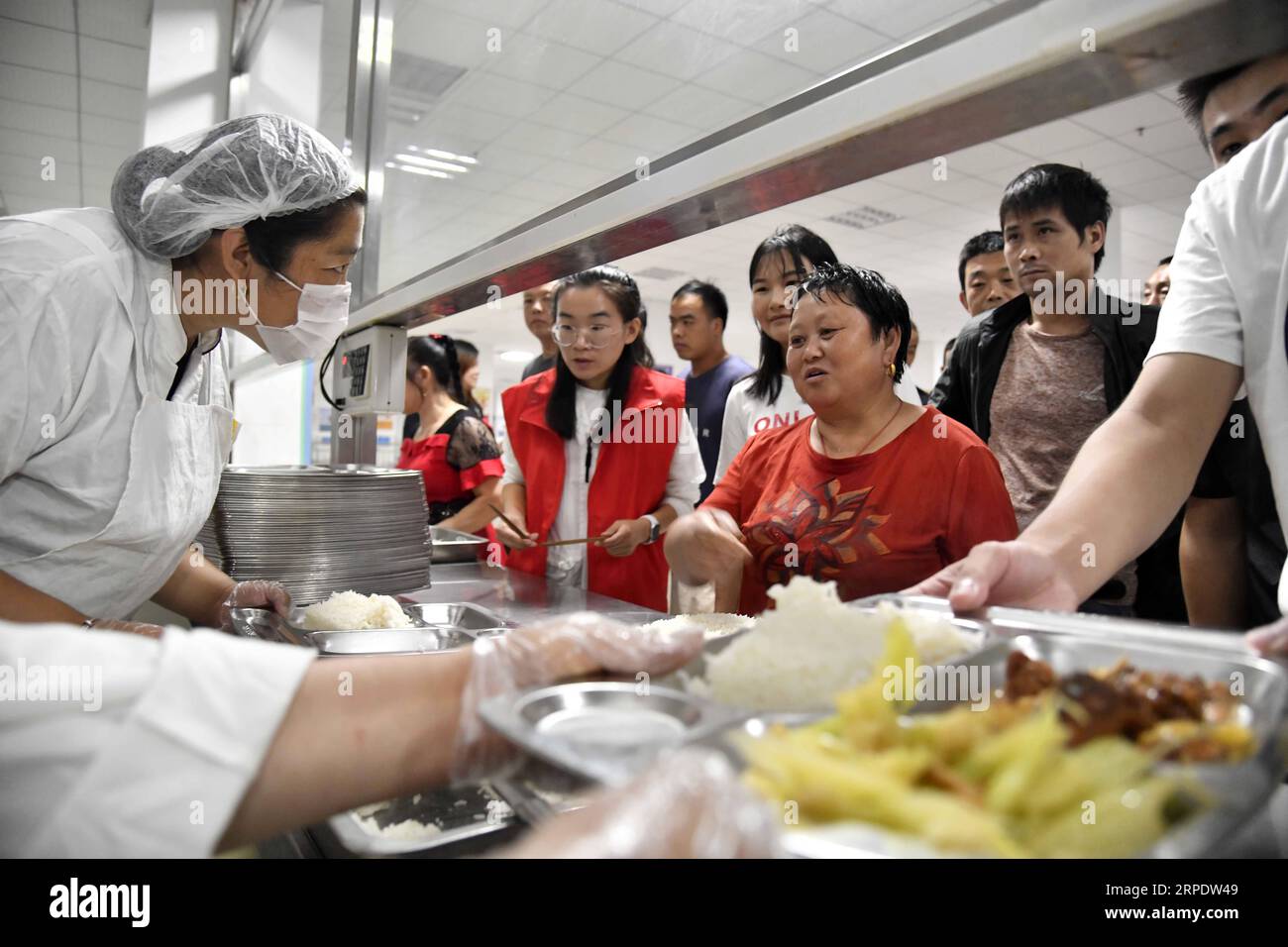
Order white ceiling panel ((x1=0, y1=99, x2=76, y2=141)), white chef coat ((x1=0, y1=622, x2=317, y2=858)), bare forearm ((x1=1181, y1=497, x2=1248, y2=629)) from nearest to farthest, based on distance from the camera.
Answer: white chef coat ((x1=0, y1=622, x2=317, y2=858)) < bare forearm ((x1=1181, y1=497, x2=1248, y2=629)) < white ceiling panel ((x1=0, y1=99, x2=76, y2=141))

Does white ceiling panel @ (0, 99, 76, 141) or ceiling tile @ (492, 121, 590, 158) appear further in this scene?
white ceiling panel @ (0, 99, 76, 141)

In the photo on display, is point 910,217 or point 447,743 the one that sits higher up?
point 910,217

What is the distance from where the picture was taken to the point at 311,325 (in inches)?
71.4

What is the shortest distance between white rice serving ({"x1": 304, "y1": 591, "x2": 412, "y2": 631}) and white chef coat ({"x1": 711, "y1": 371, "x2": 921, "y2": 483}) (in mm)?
1346

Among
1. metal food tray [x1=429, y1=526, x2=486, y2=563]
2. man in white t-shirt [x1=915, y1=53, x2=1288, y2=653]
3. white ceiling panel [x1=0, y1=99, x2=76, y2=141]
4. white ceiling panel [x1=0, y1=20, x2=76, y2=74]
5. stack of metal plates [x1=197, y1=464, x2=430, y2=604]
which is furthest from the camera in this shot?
white ceiling panel [x1=0, y1=99, x2=76, y2=141]

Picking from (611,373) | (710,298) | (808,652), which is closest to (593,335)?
(611,373)

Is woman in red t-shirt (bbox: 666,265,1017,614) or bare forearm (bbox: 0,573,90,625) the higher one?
woman in red t-shirt (bbox: 666,265,1017,614)

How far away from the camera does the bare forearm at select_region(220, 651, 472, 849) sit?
2.21ft

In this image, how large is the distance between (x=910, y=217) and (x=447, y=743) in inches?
356

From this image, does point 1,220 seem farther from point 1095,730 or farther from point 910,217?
point 910,217

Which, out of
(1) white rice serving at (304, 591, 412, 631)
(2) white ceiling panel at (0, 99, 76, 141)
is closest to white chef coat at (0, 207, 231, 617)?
(1) white rice serving at (304, 591, 412, 631)

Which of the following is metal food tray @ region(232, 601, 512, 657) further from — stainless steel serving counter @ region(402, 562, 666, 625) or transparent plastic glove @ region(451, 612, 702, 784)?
transparent plastic glove @ region(451, 612, 702, 784)
